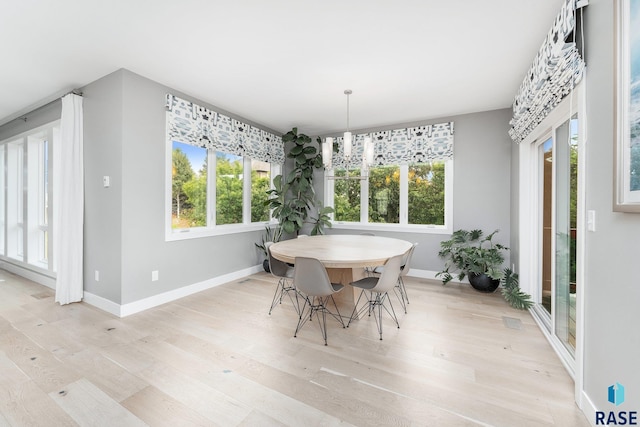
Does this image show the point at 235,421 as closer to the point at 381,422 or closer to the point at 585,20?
the point at 381,422

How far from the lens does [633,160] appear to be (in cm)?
111

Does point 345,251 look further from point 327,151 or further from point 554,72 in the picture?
point 554,72

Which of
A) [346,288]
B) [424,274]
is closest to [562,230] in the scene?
[346,288]

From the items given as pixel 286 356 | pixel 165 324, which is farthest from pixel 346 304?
pixel 165 324

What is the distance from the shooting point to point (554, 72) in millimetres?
1819

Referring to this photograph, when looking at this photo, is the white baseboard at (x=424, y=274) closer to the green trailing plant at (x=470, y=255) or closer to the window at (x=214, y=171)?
the green trailing plant at (x=470, y=255)

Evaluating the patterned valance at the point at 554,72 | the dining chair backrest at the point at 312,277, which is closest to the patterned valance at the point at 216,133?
the dining chair backrest at the point at 312,277

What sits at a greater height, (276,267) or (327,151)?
(327,151)

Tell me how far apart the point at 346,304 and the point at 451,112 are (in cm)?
309

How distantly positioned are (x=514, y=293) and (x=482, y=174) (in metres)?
1.72

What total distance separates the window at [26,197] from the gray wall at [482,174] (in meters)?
5.96

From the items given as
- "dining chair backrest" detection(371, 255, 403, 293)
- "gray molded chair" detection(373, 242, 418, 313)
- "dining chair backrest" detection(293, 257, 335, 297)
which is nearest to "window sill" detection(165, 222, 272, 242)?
"dining chair backrest" detection(293, 257, 335, 297)

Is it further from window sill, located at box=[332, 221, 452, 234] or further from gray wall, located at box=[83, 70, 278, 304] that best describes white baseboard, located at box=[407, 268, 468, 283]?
gray wall, located at box=[83, 70, 278, 304]

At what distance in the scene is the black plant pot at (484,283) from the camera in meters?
3.45
